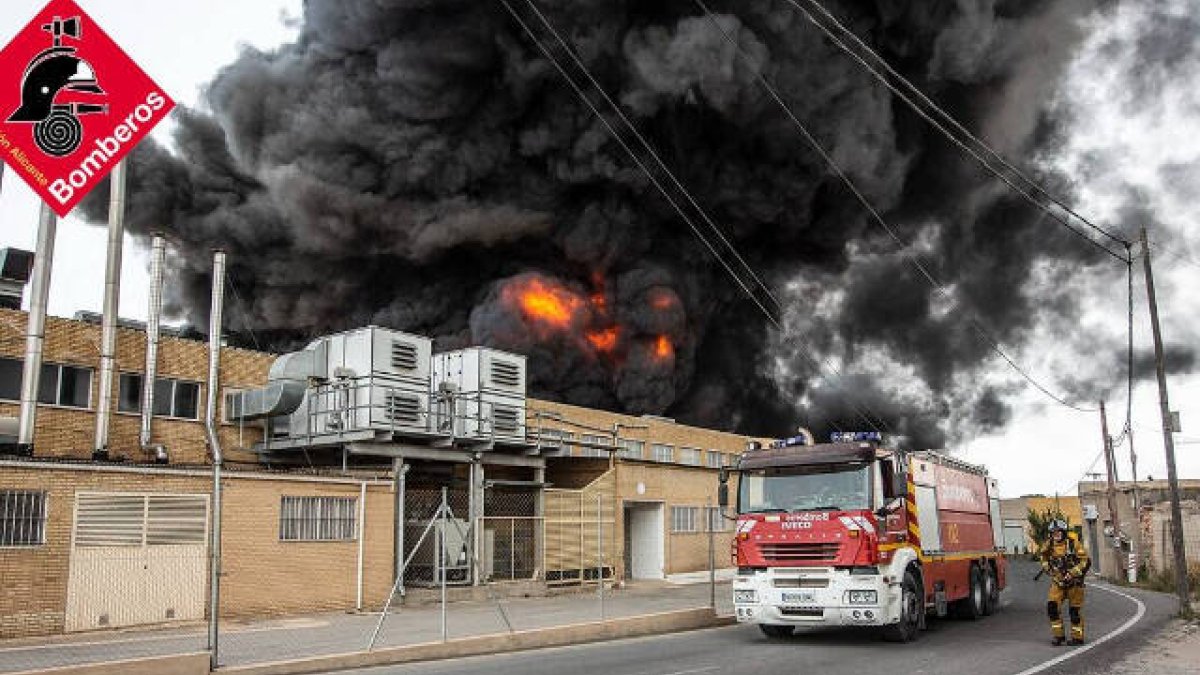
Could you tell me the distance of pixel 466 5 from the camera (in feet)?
127

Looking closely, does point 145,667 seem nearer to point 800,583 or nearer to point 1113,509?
point 800,583

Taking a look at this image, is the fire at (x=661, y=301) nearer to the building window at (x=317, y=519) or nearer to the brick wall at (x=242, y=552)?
the brick wall at (x=242, y=552)

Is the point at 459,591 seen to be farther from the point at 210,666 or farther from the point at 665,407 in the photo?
the point at 665,407

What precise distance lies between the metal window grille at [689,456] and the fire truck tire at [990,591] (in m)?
20.7

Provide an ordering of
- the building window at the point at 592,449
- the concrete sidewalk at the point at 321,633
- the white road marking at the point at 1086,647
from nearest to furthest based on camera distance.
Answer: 1. the white road marking at the point at 1086,647
2. the concrete sidewalk at the point at 321,633
3. the building window at the point at 592,449

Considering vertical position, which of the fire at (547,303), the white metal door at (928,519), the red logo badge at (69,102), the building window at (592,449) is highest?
the fire at (547,303)

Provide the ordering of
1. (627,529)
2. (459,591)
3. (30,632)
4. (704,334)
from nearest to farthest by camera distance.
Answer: (30,632)
(459,591)
(627,529)
(704,334)

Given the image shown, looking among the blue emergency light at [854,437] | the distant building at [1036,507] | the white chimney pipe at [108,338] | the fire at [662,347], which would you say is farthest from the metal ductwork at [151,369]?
the distant building at [1036,507]

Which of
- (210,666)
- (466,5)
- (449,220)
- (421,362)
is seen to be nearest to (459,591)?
(421,362)

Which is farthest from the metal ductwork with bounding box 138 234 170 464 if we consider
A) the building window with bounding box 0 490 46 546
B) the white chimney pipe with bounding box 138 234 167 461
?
the building window with bounding box 0 490 46 546

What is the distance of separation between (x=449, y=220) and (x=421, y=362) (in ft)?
57.0

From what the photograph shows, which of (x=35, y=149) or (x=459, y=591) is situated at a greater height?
(x=35, y=149)

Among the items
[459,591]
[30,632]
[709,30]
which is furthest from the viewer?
[709,30]

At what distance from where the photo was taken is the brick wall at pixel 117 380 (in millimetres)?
20203
